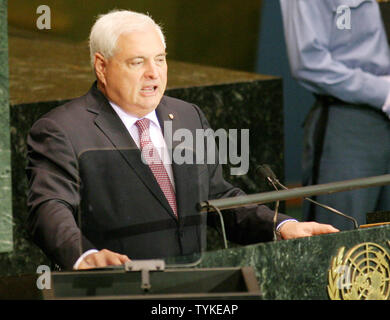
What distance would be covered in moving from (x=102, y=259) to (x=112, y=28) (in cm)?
78

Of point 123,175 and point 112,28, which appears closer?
point 123,175

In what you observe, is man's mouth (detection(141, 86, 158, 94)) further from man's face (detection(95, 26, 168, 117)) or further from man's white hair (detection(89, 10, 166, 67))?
man's white hair (detection(89, 10, 166, 67))

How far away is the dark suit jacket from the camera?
8.00 feet

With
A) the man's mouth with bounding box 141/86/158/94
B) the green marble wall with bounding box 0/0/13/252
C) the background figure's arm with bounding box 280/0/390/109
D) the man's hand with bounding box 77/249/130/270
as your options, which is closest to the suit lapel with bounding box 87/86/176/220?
the man's mouth with bounding box 141/86/158/94

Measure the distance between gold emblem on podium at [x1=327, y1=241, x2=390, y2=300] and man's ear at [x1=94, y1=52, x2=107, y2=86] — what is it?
925mm

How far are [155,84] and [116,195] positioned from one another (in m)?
0.52

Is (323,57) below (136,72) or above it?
above

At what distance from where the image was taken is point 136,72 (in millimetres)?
2865

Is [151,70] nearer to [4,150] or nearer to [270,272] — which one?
[270,272]

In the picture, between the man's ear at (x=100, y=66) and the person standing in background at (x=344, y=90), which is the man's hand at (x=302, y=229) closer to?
the man's ear at (x=100, y=66)

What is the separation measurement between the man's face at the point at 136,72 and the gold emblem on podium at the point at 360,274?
811 millimetres

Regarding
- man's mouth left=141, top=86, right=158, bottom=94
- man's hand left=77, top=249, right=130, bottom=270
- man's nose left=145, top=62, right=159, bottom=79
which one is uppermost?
man's nose left=145, top=62, right=159, bottom=79

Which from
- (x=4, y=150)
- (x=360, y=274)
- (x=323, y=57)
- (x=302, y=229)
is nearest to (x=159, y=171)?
(x=302, y=229)
